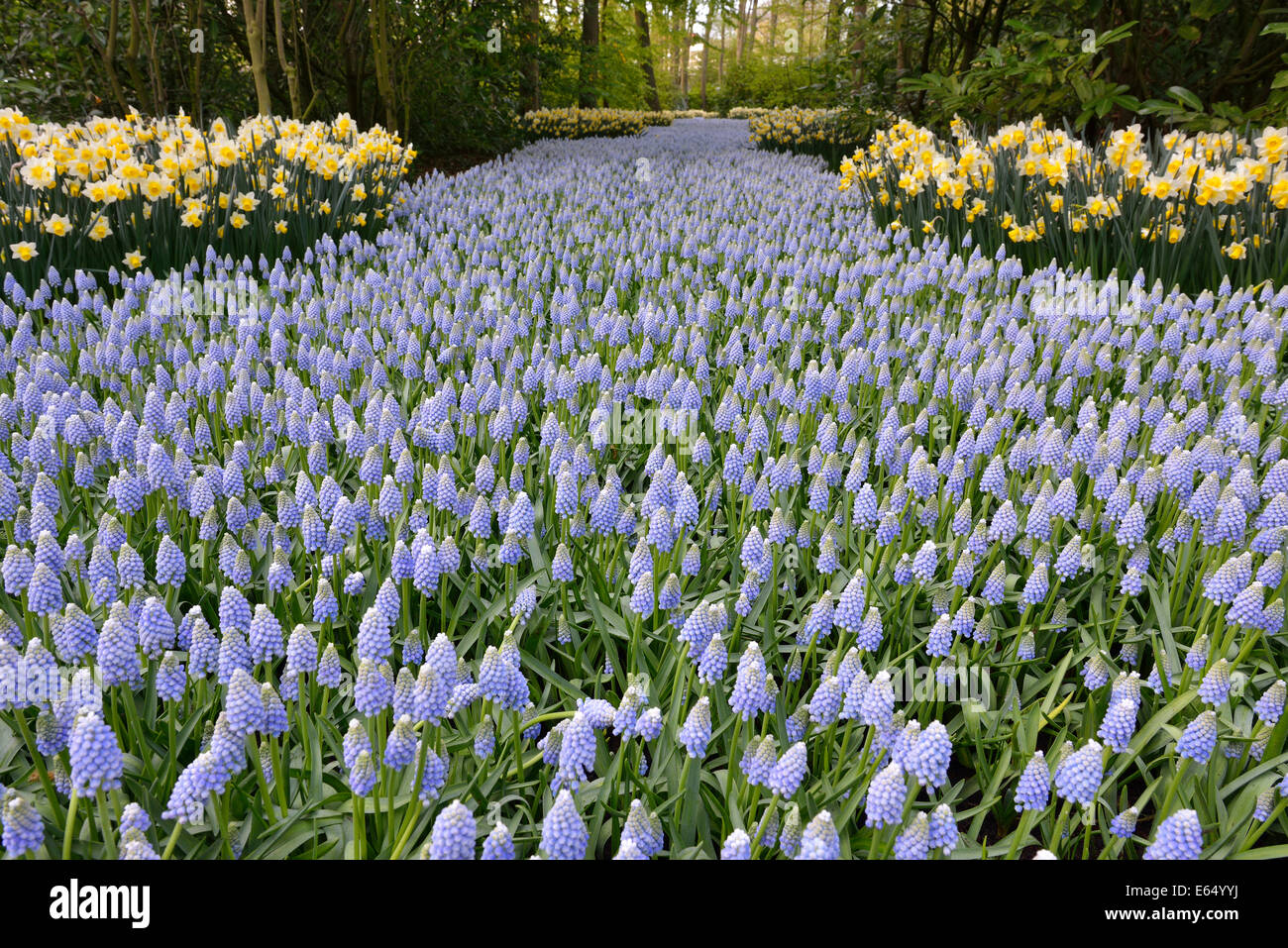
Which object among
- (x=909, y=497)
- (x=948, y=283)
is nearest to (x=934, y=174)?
(x=948, y=283)

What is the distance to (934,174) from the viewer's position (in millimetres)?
6617

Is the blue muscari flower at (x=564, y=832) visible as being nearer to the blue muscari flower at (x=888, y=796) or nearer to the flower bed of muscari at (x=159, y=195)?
the blue muscari flower at (x=888, y=796)

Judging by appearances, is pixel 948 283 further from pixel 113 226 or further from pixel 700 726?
pixel 113 226

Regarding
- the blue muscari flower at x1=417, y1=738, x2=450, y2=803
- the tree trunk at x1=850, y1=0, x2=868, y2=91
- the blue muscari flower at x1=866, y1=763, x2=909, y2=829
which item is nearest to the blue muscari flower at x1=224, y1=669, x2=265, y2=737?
the blue muscari flower at x1=417, y1=738, x2=450, y2=803

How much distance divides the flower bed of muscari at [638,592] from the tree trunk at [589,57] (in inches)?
769

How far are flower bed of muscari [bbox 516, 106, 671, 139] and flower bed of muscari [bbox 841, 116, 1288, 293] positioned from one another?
41.7 feet

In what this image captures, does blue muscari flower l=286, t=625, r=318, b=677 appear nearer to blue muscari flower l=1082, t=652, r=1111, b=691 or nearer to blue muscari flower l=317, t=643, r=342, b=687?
blue muscari flower l=317, t=643, r=342, b=687

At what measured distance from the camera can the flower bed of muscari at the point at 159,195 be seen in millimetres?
4934

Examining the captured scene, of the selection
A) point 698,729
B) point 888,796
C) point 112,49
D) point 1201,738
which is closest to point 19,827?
point 698,729

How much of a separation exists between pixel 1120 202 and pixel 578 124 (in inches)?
719

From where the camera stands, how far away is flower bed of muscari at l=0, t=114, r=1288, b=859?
59.9 inches

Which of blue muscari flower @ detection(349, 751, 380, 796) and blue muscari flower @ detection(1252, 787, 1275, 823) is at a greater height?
blue muscari flower @ detection(349, 751, 380, 796)

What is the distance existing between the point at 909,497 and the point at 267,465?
6.74ft

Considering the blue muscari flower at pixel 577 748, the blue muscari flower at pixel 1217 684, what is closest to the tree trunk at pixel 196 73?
the blue muscari flower at pixel 577 748
